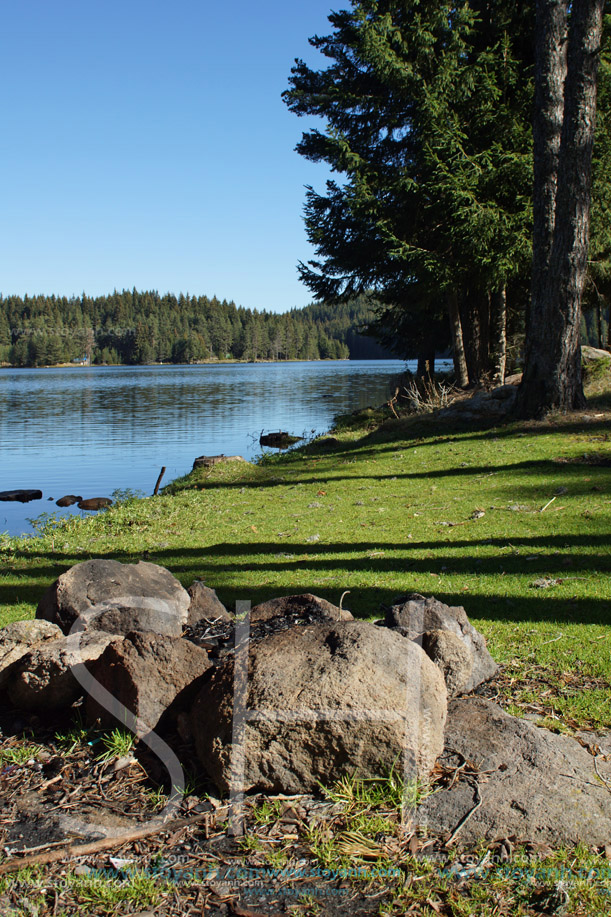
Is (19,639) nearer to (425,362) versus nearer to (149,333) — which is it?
(425,362)

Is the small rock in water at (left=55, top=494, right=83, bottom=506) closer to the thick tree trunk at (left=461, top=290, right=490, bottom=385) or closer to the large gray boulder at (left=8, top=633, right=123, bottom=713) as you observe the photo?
the thick tree trunk at (left=461, top=290, right=490, bottom=385)

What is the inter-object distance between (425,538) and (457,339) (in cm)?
1582

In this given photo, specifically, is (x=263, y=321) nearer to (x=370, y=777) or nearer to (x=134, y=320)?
(x=134, y=320)

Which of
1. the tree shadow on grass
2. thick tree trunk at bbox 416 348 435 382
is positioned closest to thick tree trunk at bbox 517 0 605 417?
the tree shadow on grass

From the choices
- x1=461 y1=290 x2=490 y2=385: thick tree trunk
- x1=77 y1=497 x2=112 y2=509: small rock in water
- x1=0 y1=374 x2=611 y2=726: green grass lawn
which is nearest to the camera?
x1=0 y1=374 x2=611 y2=726: green grass lawn

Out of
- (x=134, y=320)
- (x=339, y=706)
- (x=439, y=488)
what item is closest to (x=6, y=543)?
(x=439, y=488)

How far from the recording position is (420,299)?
72.3 ft

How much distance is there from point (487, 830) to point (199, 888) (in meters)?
1.22

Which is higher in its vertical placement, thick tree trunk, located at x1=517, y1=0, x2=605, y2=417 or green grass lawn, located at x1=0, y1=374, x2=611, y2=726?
thick tree trunk, located at x1=517, y1=0, x2=605, y2=417

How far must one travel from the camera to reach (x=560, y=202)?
45.9 ft

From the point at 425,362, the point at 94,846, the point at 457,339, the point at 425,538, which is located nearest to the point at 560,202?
the point at 425,538

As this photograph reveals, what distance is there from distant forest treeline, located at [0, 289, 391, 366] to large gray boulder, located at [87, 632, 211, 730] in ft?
421

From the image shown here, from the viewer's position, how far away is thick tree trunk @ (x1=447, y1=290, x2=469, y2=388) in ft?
74.2

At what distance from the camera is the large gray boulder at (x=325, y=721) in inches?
124
